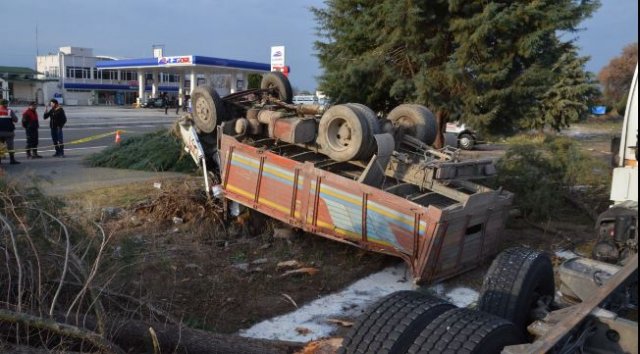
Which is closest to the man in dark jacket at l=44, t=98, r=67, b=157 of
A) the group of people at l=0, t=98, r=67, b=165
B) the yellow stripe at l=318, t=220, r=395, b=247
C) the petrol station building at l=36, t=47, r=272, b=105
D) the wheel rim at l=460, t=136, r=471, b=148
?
the group of people at l=0, t=98, r=67, b=165

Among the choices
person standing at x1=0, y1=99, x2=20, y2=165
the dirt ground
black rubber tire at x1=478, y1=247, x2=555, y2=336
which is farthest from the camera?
person standing at x1=0, y1=99, x2=20, y2=165

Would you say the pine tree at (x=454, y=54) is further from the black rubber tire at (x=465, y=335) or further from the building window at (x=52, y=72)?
the building window at (x=52, y=72)

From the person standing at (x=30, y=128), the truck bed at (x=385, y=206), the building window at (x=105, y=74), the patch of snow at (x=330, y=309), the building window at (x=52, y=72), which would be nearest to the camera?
the patch of snow at (x=330, y=309)

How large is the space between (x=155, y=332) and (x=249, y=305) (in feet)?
5.31

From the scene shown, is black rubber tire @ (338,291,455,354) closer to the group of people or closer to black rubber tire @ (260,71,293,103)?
black rubber tire @ (260,71,293,103)

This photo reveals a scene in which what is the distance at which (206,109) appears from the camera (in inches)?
312

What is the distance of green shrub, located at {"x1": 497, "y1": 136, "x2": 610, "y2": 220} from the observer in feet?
28.0

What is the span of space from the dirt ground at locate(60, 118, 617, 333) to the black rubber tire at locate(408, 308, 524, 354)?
255 centimetres

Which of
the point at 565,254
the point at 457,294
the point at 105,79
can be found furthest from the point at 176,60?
the point at 457,294

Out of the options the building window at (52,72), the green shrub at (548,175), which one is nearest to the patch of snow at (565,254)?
the green shrub at (548,175)

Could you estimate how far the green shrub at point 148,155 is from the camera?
37.8 ft

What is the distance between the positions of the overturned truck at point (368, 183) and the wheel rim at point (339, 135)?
12mm

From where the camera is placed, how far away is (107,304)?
13.8 feet

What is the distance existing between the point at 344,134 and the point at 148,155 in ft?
23.2
